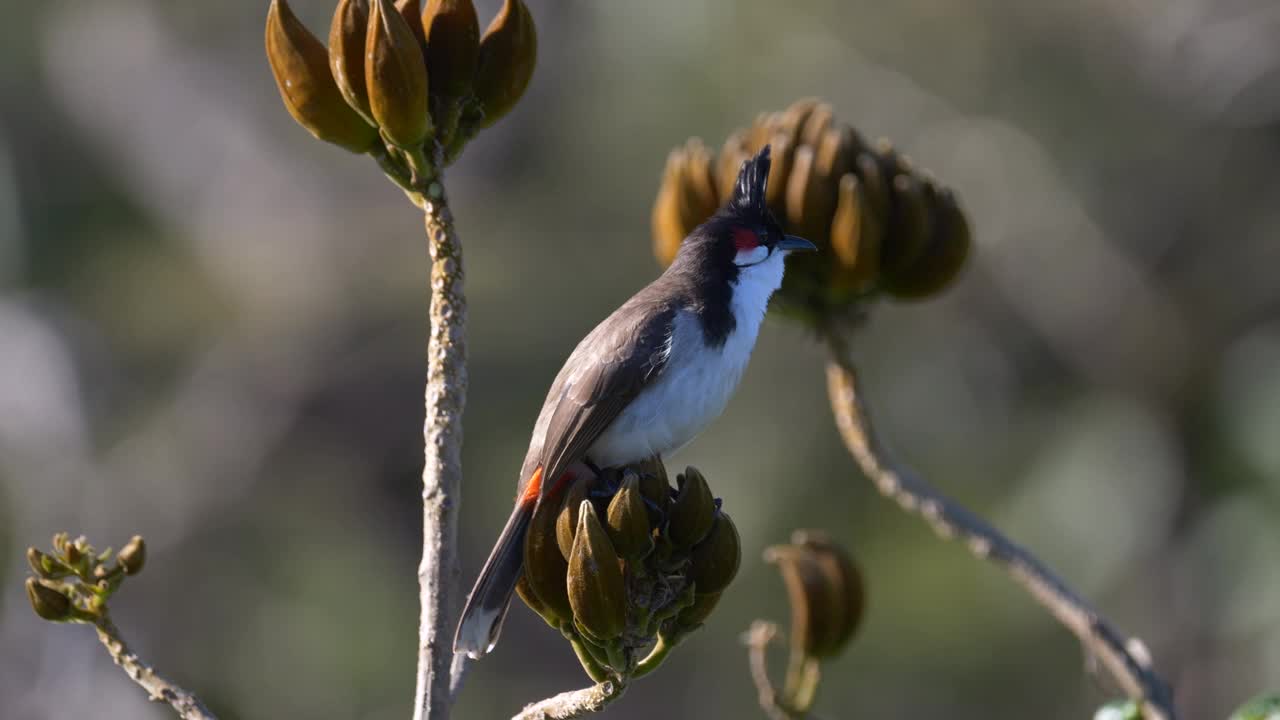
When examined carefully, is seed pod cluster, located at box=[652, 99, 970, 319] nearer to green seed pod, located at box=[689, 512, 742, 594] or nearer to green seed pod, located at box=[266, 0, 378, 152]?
green seed pod, located at box=[689, 512, 742, 594]

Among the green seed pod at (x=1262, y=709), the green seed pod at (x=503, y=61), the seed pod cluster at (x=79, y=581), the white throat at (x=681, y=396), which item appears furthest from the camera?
the white throat at (x=681, y=396)

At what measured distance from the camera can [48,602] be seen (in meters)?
1.76

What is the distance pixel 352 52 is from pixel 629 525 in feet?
2.18

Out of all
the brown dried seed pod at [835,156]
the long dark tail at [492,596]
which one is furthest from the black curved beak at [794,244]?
the long dark tail at [492,596]

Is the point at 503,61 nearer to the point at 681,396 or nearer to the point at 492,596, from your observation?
the point at 492,596

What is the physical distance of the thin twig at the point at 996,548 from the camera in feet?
7.53

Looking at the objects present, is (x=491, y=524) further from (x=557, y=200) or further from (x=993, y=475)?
(x=557, y=200)

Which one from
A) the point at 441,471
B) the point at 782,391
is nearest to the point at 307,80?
the point at 441,471

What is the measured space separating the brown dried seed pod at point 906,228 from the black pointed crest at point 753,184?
247 millimetres

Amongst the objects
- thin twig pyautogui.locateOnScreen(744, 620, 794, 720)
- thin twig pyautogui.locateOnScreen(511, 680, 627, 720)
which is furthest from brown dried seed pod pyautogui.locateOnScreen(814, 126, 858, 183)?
thin twig pyautogui.locateOnScreen(511, 680, 627, 720)

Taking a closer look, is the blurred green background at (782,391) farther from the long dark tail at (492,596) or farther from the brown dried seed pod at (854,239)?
the long dark tail at (492,596)

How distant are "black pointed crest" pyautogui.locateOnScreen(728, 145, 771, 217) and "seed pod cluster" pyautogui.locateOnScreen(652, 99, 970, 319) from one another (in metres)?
0.06

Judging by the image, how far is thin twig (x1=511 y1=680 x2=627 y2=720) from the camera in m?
1.68

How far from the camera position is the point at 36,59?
541 inches
